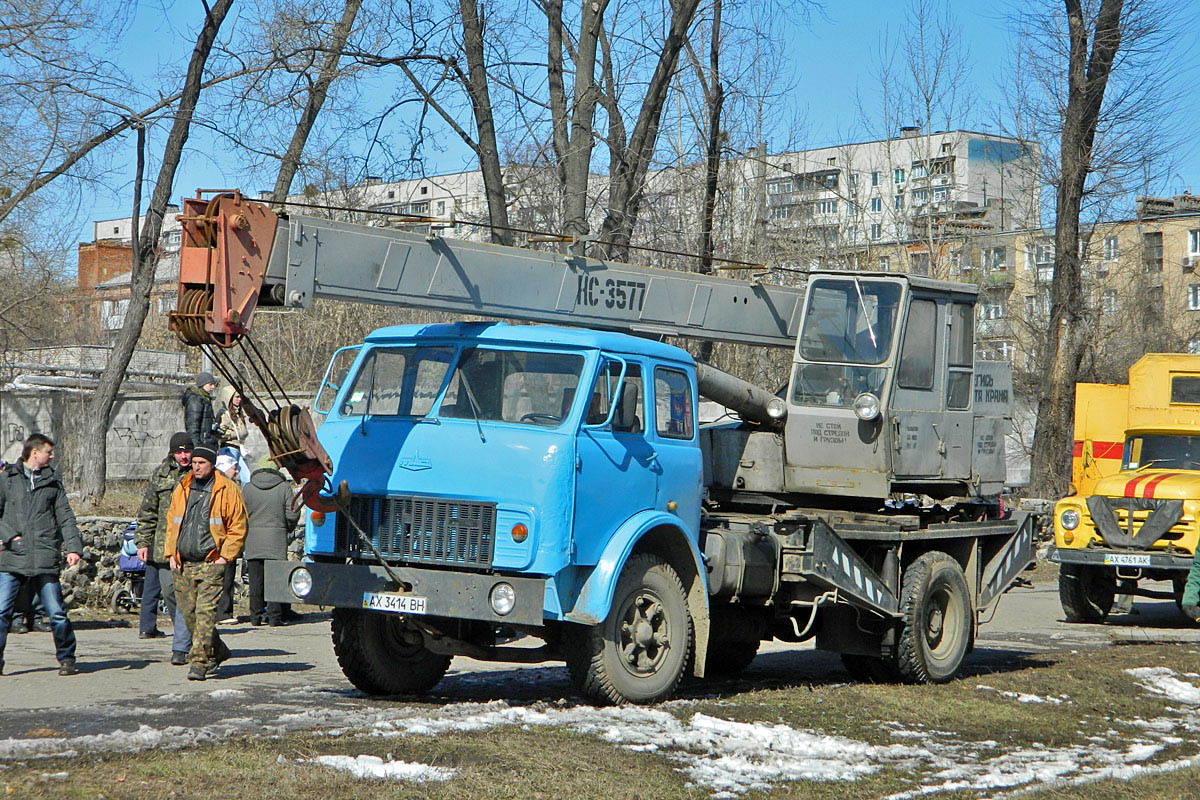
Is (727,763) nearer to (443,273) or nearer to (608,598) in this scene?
(608,598)

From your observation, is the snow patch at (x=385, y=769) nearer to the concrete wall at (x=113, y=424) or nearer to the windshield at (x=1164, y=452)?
the windshield at (x=1164, y=452)

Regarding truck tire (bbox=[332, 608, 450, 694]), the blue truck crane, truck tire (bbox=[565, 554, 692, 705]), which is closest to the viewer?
the blue truck crane

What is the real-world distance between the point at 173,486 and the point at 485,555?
453 centimetres

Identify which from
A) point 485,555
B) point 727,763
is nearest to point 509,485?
point 485,555

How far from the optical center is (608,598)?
8.49m

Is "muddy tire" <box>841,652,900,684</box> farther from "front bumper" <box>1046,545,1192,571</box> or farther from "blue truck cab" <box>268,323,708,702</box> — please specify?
"front bumper" <box>1046,545,1192,571</box>

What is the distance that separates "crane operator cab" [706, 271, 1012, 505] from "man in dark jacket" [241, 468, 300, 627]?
5123 millimetres

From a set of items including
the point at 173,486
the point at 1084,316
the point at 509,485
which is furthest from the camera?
the point at 1084,316

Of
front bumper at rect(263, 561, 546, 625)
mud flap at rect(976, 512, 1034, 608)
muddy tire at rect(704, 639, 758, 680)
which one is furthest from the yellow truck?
front bumper at rect(263, 561, 546, 625)

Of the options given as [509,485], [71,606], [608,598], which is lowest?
[71,606]

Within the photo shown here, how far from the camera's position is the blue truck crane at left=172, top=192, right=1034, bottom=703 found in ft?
27.6

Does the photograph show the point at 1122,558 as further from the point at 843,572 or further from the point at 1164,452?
the point at 843,572

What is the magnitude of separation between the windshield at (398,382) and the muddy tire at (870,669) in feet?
14.4

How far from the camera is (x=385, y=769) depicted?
6695 millimetres
